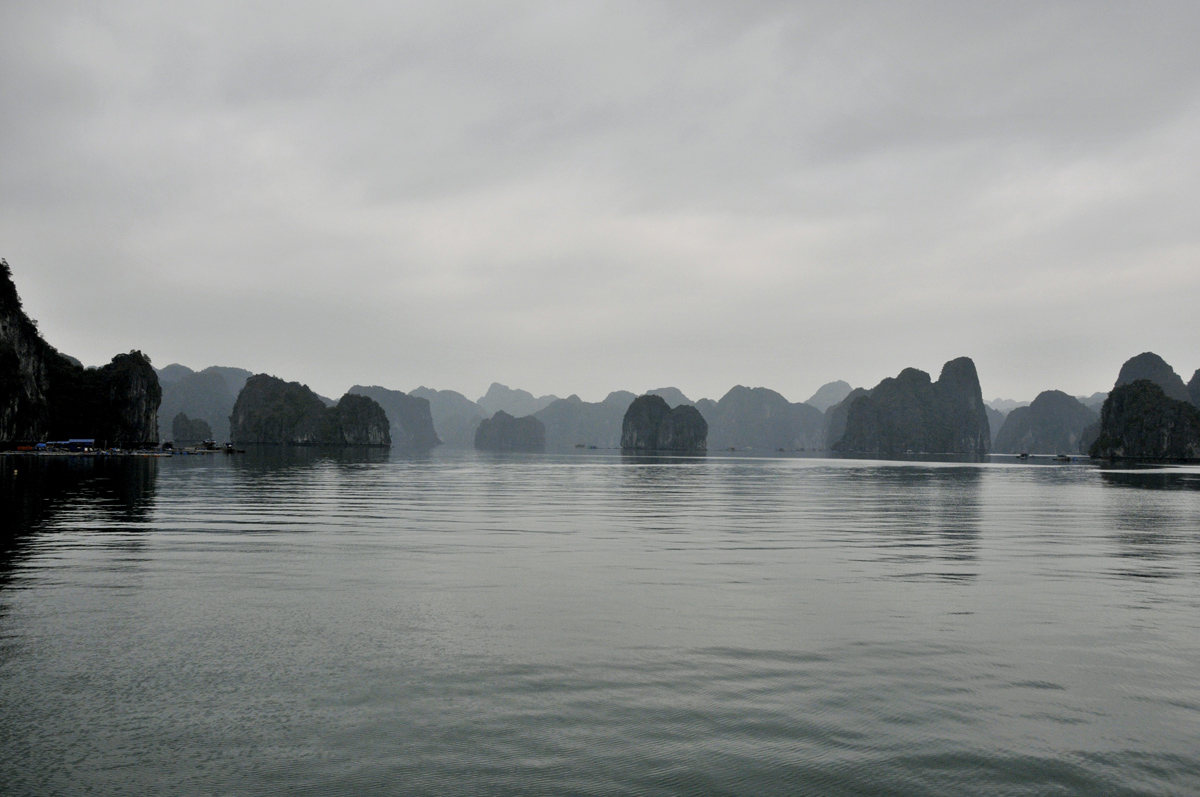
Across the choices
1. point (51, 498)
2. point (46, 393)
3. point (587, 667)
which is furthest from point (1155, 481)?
point (46, 393)

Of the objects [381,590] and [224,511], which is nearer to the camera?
[381,590]

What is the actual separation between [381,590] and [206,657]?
674cm

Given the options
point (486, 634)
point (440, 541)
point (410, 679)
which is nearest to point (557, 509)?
point (440, 541)

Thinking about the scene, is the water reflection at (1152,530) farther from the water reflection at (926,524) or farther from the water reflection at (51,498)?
the water reflection at (51,498)

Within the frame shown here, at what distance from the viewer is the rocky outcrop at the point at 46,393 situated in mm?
138875

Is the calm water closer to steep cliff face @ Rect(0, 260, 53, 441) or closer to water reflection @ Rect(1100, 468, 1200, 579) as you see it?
water reflection @ Rect(1100, 468, 1200, 579)

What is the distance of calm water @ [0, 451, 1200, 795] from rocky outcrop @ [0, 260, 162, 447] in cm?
13703

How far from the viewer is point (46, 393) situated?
163875mm

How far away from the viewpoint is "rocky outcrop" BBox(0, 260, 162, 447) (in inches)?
5468

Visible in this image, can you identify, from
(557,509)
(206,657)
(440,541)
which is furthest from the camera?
(557,509)

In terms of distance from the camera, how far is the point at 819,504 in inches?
2210

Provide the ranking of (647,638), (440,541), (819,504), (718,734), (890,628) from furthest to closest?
(819,504)
(440,541)
(890,628)
(647,638)
(718,734)

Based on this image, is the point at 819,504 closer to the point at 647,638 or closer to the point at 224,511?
the point at 224,511

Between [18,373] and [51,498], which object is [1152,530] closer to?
[51,498]
